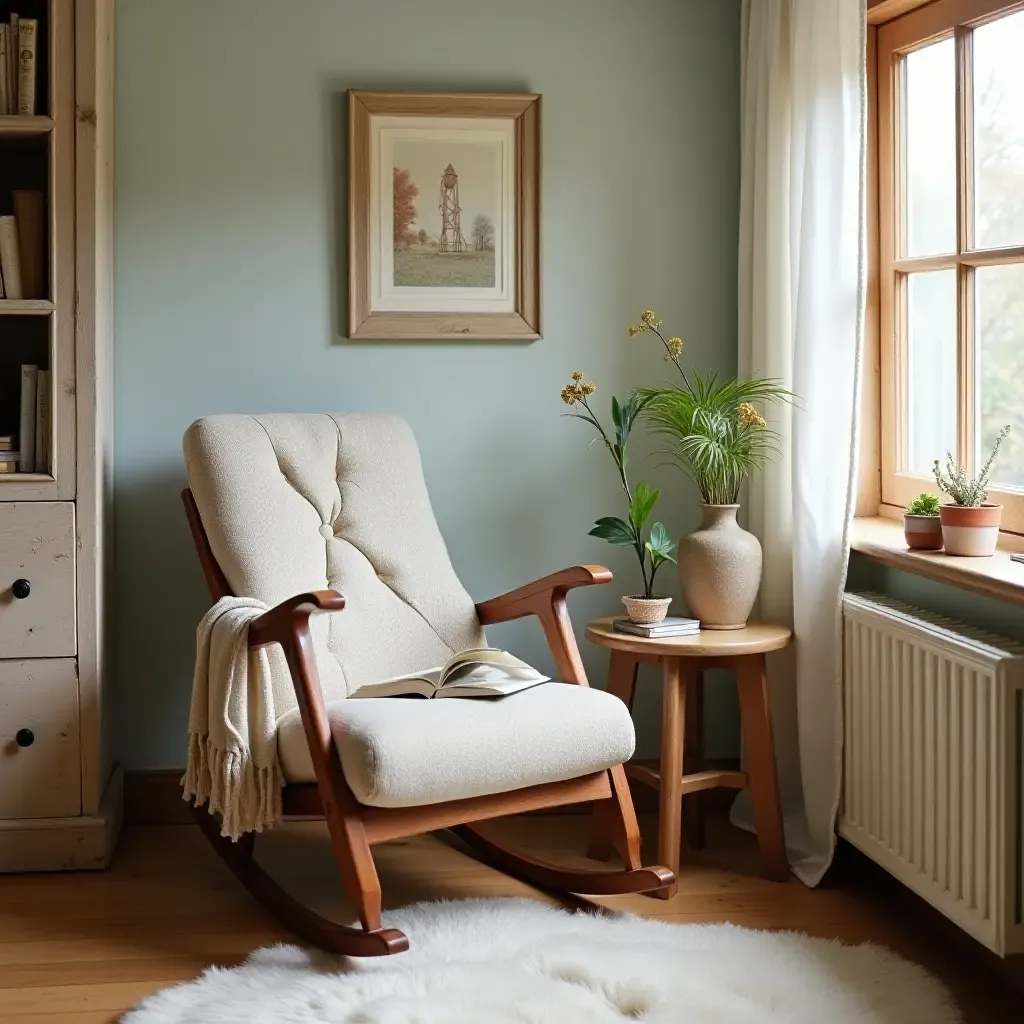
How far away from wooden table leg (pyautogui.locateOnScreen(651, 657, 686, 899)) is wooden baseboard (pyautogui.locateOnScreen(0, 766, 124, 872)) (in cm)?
117

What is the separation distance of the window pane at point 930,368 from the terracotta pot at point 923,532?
0.83 feet

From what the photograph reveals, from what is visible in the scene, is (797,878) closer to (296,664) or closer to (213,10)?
(296,664)

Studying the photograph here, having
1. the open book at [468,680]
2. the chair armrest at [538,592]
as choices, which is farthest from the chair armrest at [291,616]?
the chair armrest at [538,592]

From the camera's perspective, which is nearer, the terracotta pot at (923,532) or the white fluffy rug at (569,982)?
the white fluffy rug at (569,982)

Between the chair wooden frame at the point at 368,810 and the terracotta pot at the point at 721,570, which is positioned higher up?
the terracotta pot at the point at 721,570

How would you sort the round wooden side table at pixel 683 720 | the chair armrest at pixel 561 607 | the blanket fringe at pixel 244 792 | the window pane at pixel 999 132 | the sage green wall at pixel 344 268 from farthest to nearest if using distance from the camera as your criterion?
the sage green wall at pixel 344 268, the round wooden side table at pixel 683 720, the chair armrest at pixel 561 607, the window pane at pixel 999 132, the blanket fringe at pixel 244 792

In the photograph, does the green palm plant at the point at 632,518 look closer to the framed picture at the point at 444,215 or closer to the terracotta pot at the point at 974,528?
the framed picture at the point at 444,215

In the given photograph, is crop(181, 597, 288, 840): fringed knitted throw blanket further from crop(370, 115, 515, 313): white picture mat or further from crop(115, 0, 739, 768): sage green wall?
crop(370, 115, 515, 313): white picture mat

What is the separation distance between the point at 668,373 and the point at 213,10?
1.36 meters

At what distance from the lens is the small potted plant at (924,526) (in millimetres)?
2482

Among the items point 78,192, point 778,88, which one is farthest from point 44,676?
point 778,88

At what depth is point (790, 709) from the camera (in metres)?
2.87

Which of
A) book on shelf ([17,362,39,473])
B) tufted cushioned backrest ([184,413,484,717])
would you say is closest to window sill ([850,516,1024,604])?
tufted cushioned backrest ([184,413,484,717])

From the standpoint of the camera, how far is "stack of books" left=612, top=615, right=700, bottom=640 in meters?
2.70
